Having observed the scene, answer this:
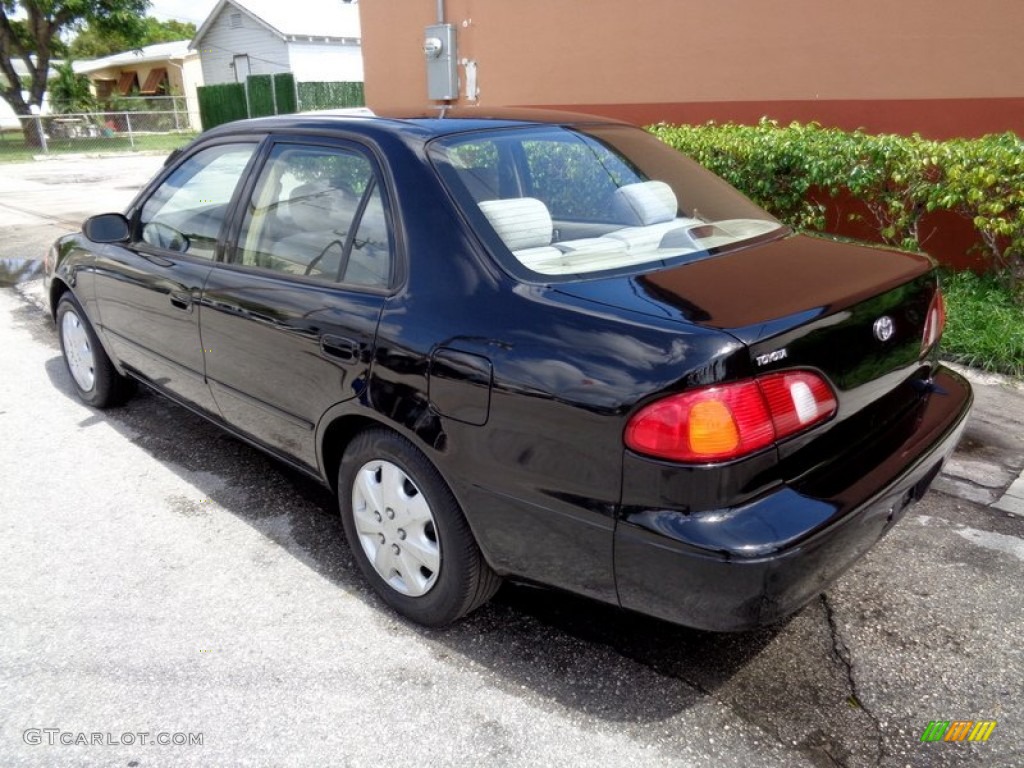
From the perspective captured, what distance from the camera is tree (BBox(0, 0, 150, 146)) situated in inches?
1152

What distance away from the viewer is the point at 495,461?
2.37 meters

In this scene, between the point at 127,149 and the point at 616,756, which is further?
the point at 127,149

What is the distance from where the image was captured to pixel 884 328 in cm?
248

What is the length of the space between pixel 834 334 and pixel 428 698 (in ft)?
5.26

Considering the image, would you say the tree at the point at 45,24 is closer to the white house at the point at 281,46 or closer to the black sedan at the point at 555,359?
the white house at the point at 281,46

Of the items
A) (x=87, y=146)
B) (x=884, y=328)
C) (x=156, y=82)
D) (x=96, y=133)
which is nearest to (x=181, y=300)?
(x=884, y=328)

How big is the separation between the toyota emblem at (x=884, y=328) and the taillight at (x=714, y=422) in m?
0.49

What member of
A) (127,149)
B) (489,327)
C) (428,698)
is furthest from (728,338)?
(127,149)

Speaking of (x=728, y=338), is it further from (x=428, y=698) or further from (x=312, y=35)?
(x=312, y=35)

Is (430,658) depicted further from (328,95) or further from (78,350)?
(328,95)

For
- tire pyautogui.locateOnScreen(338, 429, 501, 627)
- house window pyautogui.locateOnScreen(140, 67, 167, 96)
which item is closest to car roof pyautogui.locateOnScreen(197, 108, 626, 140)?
tire pyautogui.locateOnScreen(338, 429, 501, 627)

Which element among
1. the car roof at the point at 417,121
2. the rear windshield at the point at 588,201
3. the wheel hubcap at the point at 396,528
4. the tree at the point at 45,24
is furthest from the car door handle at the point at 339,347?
the tree at the point at 45,24

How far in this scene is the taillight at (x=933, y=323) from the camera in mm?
2771

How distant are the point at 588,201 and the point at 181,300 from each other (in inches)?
72.3
